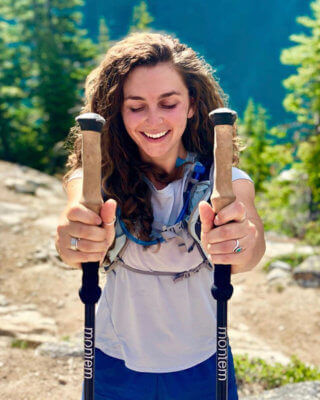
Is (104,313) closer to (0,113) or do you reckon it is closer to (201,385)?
(201,385)

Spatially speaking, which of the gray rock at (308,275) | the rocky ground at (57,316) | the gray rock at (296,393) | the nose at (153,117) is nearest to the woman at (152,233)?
the nose at (153,117)

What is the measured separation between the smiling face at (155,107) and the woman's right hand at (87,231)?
1.86 feet

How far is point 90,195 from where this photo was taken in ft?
5.33

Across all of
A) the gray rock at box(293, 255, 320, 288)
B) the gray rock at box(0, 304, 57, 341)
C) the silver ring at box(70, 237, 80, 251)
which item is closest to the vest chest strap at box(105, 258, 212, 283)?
the silver ring at box(70, 237, 80, 251)

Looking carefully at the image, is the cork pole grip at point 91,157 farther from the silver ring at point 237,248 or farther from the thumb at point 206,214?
the silver ring at point 237,248

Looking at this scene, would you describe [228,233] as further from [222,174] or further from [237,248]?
[222,174]

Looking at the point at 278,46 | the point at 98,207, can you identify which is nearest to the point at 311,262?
the point at 98,207

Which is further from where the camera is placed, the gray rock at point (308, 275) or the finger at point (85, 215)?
the gray rock at point (308, 275)

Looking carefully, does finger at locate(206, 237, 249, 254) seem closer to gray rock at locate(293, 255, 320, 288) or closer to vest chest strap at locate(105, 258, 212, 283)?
vest chest strap at locate(105, 258, 212, 283)

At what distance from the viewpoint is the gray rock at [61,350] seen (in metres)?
4.60

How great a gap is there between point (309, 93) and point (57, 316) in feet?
41.8

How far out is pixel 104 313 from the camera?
2340 mm

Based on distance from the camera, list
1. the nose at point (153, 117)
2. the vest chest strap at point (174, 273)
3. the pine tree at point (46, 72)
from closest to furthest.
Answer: the nose at point (153, 117)
the vest chest strap at point (174, 273)
the pine tree at point (46, 72)

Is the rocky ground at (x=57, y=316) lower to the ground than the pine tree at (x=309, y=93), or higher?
lower
